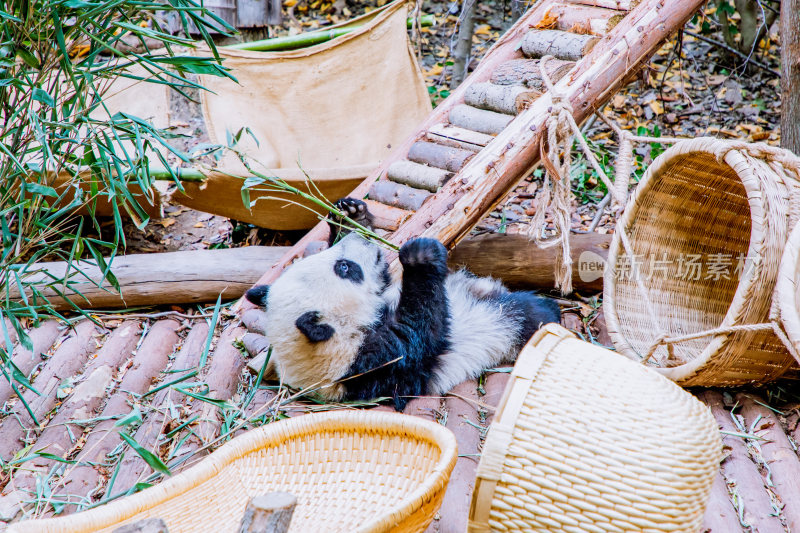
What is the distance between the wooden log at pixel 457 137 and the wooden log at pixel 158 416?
1.40 meters

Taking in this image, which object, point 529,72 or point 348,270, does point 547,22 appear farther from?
point 348,270

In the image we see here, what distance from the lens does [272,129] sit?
424 centimetres

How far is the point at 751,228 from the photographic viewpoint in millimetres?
2469

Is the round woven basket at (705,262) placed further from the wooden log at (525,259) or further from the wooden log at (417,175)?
the wooden log at (417,175)

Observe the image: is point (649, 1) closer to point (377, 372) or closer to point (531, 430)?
point (377, 372)

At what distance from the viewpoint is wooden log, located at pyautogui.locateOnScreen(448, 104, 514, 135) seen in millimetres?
2994

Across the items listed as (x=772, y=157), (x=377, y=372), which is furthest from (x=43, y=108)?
(x=772, y=157)

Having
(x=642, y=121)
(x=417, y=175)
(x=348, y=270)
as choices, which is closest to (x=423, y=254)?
(x=348, y=270)

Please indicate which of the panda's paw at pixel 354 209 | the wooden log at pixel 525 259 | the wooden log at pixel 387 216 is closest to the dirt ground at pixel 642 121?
the wooden log at pixel 525 259

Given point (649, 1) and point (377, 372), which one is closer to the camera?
point (377, 372)

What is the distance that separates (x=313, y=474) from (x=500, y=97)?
71.9 inches

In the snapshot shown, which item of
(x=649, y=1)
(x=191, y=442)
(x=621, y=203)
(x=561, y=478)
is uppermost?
(x=649, y=1)

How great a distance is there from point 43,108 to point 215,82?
1786 mm

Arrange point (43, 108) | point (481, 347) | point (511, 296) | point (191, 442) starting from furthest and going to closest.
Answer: point (511, 296) < point (481, 347) < point (191, 442) < point (43, 108)
